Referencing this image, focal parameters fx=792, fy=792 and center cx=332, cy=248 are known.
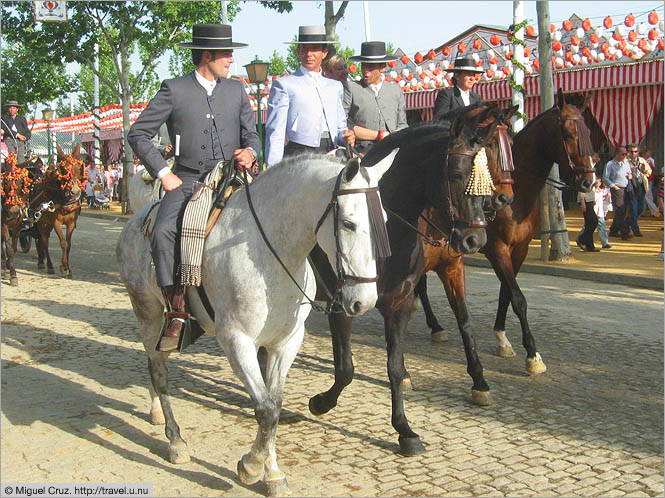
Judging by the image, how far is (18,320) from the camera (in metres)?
9.98

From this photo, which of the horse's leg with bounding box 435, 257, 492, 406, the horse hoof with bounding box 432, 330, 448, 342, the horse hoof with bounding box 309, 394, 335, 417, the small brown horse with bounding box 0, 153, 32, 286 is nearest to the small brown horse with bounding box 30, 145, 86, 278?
the small brown horse with bounding box 0, 153, 32, 286

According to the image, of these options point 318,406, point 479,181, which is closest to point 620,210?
point 479,181

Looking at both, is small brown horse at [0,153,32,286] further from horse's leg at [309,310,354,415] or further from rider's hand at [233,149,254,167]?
rider's hand at [233,149,254,167]

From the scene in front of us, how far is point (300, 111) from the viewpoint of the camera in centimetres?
643

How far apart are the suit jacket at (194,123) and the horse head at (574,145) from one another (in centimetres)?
334

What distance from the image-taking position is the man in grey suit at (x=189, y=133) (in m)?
5.05

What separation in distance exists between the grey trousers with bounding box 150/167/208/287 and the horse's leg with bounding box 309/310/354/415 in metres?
1.26

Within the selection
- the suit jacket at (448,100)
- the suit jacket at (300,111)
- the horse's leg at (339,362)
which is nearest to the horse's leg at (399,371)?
the horse's leg at (339,362)

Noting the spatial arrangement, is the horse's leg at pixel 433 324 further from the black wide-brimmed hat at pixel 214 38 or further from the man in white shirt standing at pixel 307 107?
the black wide-brimmed hat at pixel 214 38

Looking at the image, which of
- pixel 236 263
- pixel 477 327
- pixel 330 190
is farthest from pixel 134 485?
pixel 477 327

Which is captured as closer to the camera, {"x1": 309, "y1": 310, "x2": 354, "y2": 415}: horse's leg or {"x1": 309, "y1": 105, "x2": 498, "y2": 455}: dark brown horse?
{"x1": 309, "y1": 105, "x2": 498, "y2": 455}: dark brown horse

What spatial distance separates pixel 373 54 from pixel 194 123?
2778mm

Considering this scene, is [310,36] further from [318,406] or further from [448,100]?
[318,406]

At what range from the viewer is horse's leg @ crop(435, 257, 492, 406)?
6.23m
